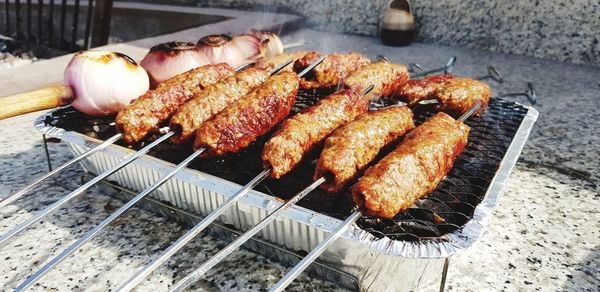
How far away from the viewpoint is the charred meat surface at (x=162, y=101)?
2451 millimetres

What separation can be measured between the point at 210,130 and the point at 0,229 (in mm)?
1201

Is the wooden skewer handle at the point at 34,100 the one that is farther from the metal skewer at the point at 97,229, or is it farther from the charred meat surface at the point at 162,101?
the metal skewer at the point at 97,229

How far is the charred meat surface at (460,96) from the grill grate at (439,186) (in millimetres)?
139

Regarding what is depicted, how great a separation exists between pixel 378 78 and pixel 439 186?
117cm

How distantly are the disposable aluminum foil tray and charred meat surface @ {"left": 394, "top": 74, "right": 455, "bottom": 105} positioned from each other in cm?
38

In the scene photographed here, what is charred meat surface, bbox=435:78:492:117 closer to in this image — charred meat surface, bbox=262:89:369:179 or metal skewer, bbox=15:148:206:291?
charred meat surface, bbox=262:89:369:179

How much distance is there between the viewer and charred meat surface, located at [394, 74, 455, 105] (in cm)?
294

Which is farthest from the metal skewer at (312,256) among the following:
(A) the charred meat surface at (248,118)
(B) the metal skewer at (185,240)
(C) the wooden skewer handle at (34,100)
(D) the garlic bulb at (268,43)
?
(D) the garlic bulb at (268,43)

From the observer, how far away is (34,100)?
2.29 meters

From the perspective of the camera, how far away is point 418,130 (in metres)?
2.26

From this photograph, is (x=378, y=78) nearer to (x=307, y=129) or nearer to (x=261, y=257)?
(x=307, y=129)

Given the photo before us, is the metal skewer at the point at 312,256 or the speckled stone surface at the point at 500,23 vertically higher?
the speckled stone surface at the point at 500,23

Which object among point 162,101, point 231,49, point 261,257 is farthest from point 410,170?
point 231,49

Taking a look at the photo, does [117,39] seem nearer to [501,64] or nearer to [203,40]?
[203,40]
